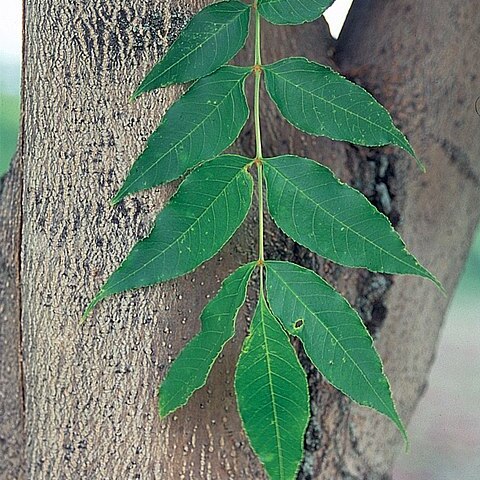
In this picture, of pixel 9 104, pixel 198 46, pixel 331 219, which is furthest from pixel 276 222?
pixel 9 104

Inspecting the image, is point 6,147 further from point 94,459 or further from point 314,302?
point 314,302

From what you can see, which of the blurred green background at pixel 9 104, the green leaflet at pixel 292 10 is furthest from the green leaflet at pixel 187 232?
the blurred green background at pixel 9 104

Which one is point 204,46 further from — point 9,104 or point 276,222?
point 9,104

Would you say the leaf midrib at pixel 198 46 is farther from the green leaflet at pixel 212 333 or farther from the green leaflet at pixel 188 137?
the green leaflet at pixel 212 333

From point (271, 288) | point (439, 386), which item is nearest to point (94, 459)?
point (271, 288)

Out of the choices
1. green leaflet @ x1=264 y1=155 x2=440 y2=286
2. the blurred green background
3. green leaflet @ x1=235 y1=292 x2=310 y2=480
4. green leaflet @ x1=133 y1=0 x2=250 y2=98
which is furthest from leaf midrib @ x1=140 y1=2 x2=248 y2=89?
the blurred green background

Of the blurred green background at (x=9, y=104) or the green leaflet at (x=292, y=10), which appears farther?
the blurred green background at (x=9, y=104)

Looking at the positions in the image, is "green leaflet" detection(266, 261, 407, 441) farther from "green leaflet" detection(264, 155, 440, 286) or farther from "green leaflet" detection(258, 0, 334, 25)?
"green leaflet" detection(258, 0, 334, 25)
